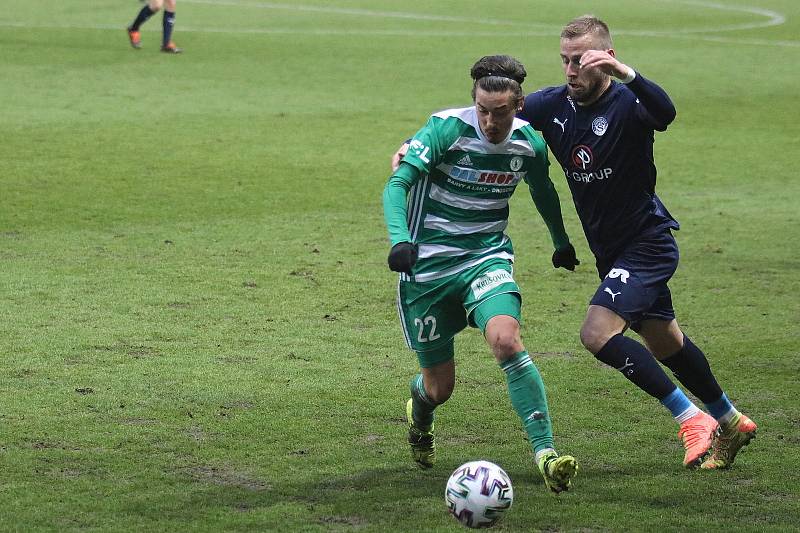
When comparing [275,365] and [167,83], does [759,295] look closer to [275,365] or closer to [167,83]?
[275,365]

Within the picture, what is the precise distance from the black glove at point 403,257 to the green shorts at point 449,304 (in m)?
0.50

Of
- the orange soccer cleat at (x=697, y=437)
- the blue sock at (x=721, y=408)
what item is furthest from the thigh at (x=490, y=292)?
the blue sock at (x=721, y=408)

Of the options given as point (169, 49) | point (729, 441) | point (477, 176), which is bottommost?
point (169, 49)

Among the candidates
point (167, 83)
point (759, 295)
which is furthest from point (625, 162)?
point (167, 83)

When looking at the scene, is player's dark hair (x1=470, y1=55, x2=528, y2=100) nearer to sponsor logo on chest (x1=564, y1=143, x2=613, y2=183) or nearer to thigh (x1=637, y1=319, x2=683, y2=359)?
sponsor logo on chest (x1=564, y1=143, x2=613, y2=183)

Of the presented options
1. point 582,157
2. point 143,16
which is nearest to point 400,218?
point 582,157

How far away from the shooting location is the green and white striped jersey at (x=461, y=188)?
616cm

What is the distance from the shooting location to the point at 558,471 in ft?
18.7

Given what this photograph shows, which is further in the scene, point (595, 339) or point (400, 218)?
point (595, 339)

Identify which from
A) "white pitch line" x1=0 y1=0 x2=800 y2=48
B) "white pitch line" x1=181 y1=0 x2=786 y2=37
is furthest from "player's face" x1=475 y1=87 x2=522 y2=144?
"white pitch line" x1=181 y1=0 x2=786 y2=37

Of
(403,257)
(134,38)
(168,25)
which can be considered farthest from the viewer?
(134,38)

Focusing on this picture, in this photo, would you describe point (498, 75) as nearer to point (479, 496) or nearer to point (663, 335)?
point (663, 335)

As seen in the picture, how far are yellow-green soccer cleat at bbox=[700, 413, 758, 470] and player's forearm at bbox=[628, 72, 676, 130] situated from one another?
1505 mm

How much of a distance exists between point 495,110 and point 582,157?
2.16ft
